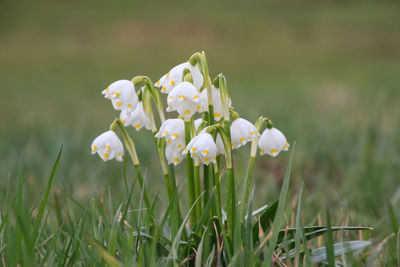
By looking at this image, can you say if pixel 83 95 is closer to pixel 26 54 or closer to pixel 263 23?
pixel 26 54

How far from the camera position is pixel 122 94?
3.64ft

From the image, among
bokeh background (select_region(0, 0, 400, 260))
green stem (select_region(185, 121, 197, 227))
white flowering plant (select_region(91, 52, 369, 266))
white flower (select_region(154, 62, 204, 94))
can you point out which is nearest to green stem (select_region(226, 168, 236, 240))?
white flowering plant (select_region(91, 52, 369, 266))

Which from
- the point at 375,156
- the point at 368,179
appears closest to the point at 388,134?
the point at 375,156

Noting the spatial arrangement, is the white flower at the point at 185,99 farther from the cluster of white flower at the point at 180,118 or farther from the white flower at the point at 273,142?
the white flower at the point at 273,142

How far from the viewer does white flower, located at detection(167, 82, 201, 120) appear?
1.03 m

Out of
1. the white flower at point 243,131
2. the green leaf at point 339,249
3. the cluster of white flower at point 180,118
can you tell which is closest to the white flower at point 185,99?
the cluster of white flower at point 180,118

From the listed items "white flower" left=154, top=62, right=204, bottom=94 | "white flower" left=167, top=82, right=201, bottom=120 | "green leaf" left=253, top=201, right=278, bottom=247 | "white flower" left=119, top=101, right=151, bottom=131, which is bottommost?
"green leaf" left=253, top=201, right=278, bottom=247

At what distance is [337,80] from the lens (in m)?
7.61

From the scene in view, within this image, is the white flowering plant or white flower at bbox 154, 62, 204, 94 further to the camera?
white flower at bbox 154, 62, 204, 94

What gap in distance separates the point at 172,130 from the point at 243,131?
0.17 m

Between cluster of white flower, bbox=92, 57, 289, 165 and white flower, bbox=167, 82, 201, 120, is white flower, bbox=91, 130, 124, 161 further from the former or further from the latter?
white flower, bbox=167, 82, 201, 120

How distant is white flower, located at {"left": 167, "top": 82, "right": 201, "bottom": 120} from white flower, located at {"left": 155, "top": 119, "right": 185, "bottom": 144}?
0.15 feet

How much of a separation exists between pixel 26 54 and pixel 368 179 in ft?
32.4

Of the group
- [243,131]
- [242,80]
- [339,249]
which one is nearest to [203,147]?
[243,131]
